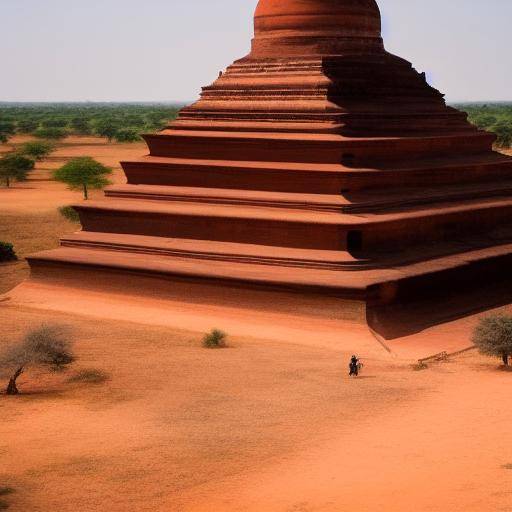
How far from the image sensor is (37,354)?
16641mm

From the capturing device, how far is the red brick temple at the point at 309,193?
848 inches

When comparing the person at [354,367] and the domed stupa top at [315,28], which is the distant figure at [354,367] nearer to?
the person at [354,367]

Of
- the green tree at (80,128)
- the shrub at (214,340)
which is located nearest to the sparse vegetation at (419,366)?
the shrub at (214,340)

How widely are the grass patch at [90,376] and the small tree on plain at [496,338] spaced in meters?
6.52

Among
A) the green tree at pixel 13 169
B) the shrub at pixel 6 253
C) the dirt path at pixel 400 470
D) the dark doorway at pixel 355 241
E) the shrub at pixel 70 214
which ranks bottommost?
the green tree at pixel 13 169

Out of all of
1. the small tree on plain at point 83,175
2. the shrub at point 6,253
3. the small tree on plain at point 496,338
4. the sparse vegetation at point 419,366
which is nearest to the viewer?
the sparse vegetation at point 419,366

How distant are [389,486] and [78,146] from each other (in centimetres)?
8386

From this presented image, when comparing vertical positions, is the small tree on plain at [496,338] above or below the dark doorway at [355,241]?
below

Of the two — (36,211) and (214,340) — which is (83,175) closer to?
(36,211)

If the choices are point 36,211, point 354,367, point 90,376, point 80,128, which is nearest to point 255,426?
point 354,367

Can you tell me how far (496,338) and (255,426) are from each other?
19.0 ft

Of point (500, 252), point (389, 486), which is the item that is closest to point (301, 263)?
point (500, 252)

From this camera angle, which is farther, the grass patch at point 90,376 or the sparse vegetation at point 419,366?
the sparse vegetation at point 419,366

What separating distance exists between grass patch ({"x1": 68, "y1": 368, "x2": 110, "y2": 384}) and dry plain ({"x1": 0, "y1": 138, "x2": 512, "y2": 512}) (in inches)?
5.7
